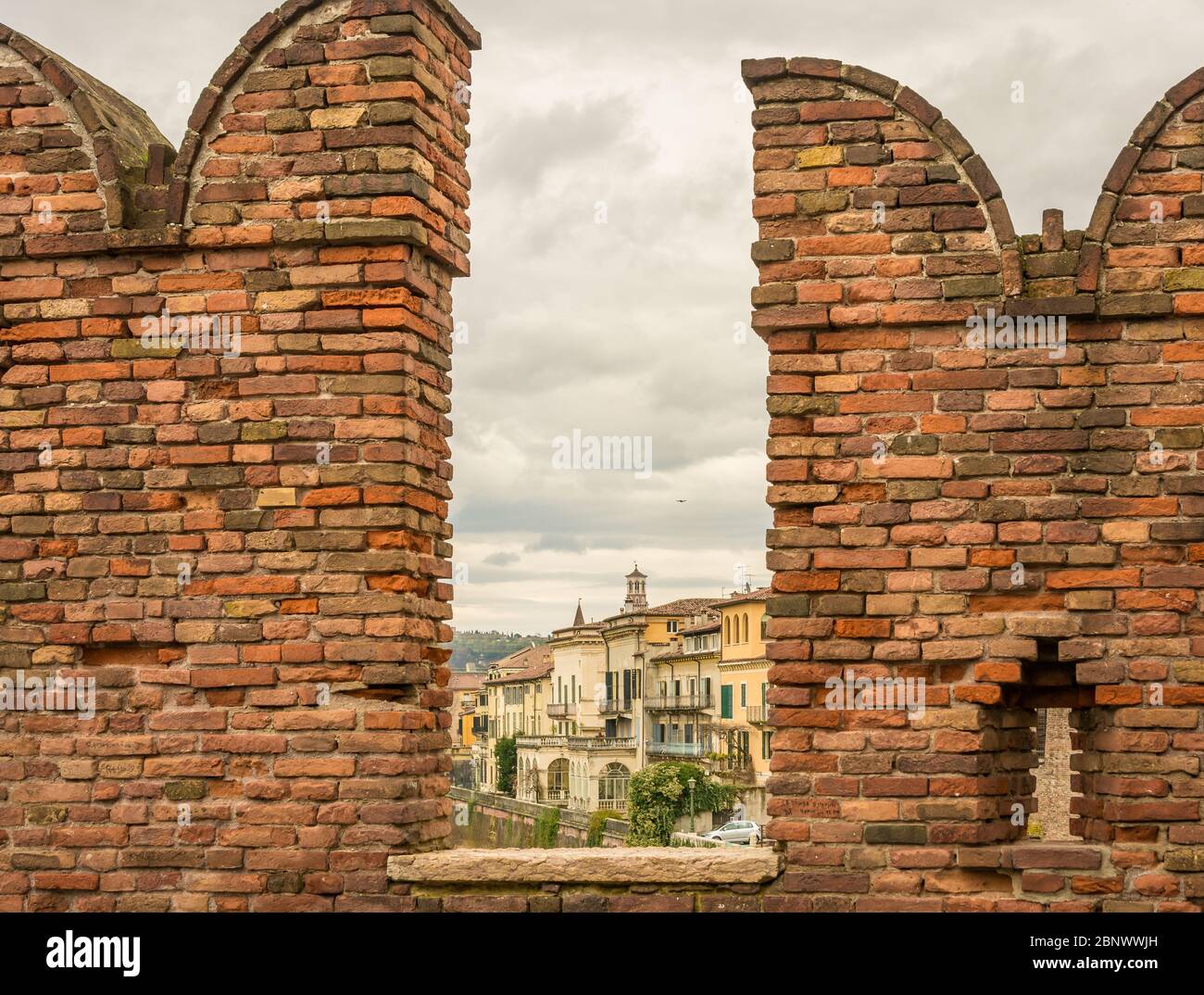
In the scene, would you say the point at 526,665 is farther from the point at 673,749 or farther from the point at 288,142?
the point at 288,142

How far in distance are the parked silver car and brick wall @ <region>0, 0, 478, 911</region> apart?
105ft

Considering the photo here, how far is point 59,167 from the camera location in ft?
17.6

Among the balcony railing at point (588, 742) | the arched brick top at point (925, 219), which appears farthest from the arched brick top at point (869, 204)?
the balcony railing at point (588, 742)

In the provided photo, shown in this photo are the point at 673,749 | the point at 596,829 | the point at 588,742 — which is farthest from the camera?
the point at 588,742

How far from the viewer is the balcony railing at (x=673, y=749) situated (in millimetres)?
48656

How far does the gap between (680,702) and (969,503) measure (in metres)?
46.0

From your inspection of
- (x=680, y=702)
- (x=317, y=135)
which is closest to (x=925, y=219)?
(x=317, y=135)

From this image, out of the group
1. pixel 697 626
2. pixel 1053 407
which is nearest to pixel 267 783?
pixel 1053 407

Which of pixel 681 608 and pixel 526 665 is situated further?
pixel 526 665

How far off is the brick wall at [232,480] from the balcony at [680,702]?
42627 mm

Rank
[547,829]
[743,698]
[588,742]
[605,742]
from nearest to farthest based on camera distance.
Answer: [743,698]
[547,829]
[588,742]
[605,742]

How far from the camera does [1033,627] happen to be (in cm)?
484

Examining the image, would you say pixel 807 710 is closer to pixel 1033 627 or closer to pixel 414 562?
pixel 1033 627

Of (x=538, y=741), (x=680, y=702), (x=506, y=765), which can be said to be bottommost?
(x=506, y=765)
